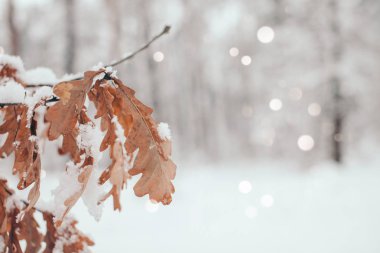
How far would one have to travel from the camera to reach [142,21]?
12953mm

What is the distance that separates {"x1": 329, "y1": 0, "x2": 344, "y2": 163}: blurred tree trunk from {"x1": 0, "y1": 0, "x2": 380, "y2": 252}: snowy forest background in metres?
0.03

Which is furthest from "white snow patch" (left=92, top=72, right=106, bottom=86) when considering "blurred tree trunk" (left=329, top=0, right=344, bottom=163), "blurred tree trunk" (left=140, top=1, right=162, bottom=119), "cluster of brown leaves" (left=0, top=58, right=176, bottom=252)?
"blurred tree trunk" (left=140, top=1, right=162, bottom=119)

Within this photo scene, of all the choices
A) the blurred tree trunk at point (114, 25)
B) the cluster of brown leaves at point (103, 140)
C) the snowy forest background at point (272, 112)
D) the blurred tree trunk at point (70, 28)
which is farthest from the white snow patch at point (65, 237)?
the blurred tree trunk at point (114, 25)

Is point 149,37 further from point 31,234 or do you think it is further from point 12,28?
point 31,234

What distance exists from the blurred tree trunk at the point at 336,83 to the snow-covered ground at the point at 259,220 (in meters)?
1.10

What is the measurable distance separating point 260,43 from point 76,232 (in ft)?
44.9

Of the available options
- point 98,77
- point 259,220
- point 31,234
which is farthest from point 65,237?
point 259,220

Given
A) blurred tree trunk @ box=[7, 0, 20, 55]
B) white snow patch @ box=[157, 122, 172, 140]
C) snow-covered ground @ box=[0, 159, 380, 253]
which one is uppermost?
blurred tree trunk @ box=[7, 0, 20, 55]

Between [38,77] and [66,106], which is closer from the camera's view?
[66,106]

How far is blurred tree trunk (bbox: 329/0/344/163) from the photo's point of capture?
11500 millimetres

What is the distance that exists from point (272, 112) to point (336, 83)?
253 centimetres

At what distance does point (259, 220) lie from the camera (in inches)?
281

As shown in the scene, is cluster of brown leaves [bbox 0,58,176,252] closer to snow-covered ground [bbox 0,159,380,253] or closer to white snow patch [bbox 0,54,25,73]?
white snow patch [bbox 0,54,25,73]

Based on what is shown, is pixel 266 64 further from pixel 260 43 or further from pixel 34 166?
pixel 34 166
